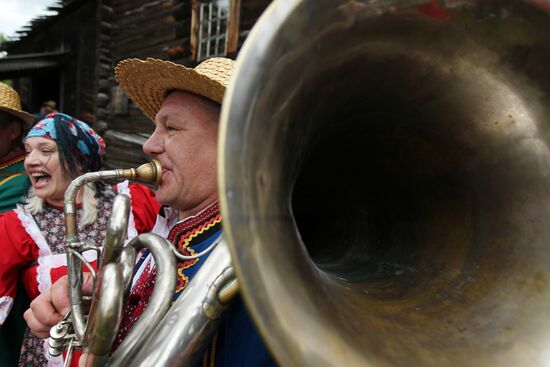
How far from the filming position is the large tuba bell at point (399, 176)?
1.98 feet

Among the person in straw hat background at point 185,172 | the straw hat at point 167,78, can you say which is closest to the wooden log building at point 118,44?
the straw hat at point 167,78

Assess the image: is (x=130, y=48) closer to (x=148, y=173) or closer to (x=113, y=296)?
(x=148, y=173)

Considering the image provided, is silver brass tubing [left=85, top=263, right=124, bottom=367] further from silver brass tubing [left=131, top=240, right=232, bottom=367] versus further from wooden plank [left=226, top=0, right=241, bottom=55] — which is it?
wooden plank [left=226, top=0, right=241, bottom=55]

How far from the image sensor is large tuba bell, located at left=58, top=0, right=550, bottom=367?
1.98ft

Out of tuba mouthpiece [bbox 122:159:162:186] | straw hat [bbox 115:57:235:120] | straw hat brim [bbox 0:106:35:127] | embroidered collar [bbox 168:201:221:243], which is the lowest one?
straw hat brim [bbox 0:106:35:127]

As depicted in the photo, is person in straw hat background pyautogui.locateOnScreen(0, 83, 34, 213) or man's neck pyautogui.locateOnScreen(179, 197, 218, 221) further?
person in straw hat background pyautogui.locateOnScreen(0, 83, 34, 213)

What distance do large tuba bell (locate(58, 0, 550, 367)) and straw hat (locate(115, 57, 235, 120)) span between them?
1.26ft

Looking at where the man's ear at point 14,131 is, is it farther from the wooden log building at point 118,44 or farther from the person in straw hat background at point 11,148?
the wooden log building at point 118,44

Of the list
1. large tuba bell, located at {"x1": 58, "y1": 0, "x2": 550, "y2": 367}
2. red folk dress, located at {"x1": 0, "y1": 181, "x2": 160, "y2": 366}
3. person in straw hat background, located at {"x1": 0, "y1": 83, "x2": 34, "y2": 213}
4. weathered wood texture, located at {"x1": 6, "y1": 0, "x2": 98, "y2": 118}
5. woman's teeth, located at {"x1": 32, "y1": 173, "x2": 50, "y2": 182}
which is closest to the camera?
large tuba bell, located at {"x1": 58, "y1": 0, "x2": 550, "y2": 367}

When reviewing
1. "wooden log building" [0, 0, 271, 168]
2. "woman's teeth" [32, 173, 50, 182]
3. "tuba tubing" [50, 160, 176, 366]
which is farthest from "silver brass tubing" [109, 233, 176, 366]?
"wooden log building" [0, 0, 271, 168]

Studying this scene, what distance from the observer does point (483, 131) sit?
3.06ft

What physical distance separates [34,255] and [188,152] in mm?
981

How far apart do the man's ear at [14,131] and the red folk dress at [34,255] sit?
0.89 m

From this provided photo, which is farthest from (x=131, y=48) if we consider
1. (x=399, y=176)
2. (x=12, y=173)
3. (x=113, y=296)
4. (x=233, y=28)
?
(x=113, y=296)
